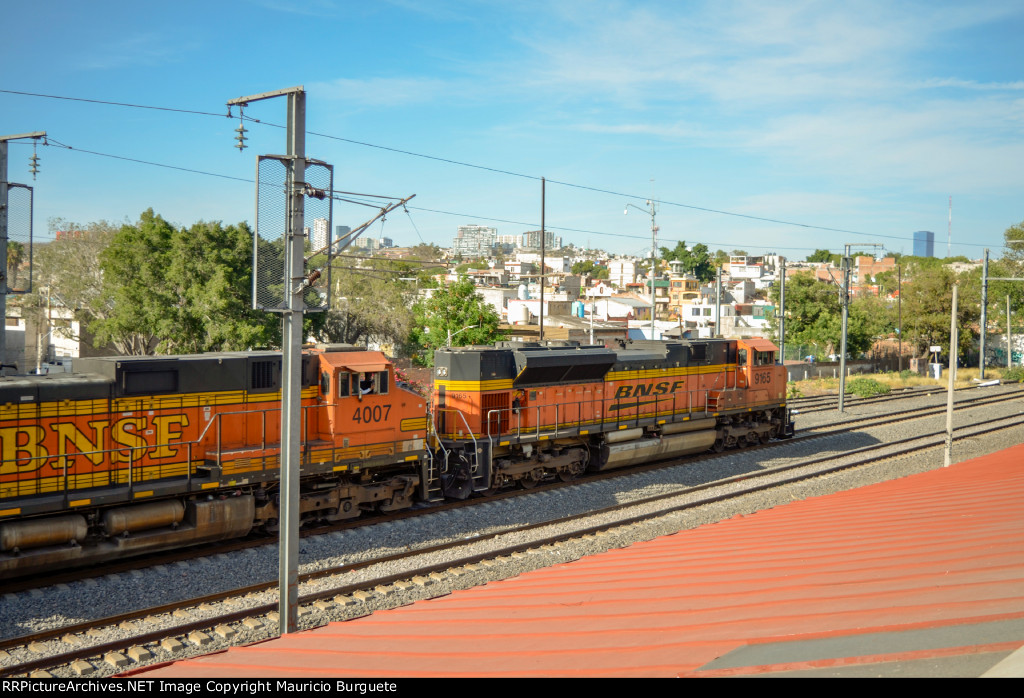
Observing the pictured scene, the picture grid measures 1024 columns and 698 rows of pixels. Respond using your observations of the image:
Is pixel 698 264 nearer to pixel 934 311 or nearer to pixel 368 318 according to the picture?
pixel 934 311

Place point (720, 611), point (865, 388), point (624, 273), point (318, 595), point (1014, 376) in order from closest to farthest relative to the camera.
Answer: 1. point (720, 611)
2. point (318, 595)
3. point (865, 388)
4. point (1014, 376)
5. point (624, 273)

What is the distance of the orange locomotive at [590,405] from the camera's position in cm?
1781

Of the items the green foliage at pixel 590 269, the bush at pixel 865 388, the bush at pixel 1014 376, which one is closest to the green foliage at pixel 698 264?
the green foliage at pixel 590 269

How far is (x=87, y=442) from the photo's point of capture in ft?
40.6

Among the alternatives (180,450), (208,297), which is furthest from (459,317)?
(180,450)

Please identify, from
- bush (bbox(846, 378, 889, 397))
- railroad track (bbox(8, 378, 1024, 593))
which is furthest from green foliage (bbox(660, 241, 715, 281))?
railroad track (bbox(8, 378, 1024, 593))

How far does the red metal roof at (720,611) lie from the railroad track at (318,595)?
386 centimetres

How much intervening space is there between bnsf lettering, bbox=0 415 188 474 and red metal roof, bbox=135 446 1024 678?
24.1 feet

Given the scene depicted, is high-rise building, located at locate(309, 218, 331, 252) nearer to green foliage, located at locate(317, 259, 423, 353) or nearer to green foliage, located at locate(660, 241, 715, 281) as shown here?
green foliage, located at locate(317, 259, 423, 353)

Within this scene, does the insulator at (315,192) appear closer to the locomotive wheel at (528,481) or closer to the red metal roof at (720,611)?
the red metal roof at (720,611)

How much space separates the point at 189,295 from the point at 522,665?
99.7 feet

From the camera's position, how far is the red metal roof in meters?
4.26

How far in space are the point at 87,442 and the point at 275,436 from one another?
322cm
